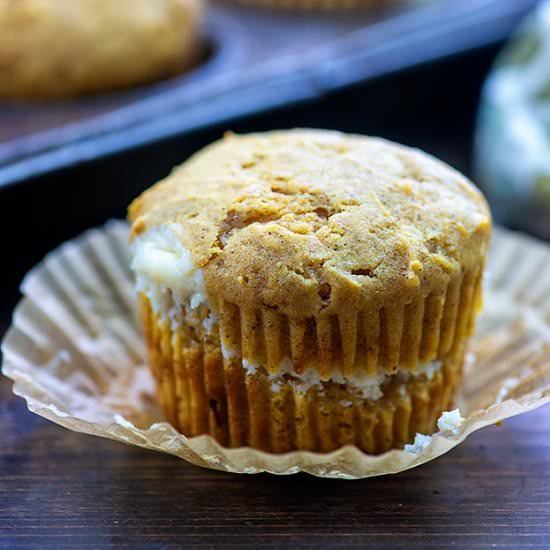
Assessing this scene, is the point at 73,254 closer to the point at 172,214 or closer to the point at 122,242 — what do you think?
the point at 122,242

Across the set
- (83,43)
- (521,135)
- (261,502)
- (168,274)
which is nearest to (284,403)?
(261,502)

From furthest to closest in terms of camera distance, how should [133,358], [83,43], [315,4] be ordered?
[315,4]
[83,43]
[133,358]

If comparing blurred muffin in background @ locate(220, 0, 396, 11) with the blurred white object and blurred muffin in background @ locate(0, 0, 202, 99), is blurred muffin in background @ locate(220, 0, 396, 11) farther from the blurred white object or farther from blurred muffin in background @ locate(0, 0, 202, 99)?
the blurred white object

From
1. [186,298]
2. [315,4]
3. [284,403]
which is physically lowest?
[315,4]

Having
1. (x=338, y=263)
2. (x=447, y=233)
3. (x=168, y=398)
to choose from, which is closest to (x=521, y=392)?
(x=447, y=233)

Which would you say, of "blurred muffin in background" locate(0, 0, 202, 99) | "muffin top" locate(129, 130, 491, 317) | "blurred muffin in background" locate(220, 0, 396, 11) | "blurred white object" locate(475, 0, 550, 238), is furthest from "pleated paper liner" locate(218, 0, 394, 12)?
"muffin top" locate(129, 130, 491, 317)

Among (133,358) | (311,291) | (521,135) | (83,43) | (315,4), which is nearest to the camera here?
(311,291)

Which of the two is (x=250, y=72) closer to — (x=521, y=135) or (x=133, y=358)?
(x=521, y=135)
